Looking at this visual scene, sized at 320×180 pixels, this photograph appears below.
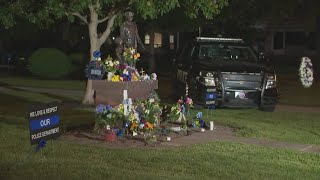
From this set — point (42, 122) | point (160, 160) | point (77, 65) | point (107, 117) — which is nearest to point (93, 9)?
point (107, 117)

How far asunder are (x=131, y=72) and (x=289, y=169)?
3.88 meters

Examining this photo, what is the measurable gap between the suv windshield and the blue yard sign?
805 centimetres

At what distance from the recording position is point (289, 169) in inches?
330

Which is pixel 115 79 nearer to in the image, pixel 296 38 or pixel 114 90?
pixel 114 90

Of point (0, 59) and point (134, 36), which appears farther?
point (0, 59)

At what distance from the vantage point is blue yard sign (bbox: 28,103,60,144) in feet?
25.6

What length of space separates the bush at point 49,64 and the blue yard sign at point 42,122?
21.3 meters


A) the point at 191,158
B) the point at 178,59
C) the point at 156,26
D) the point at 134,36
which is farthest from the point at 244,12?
the point at 191,158

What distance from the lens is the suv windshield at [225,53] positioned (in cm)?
1579

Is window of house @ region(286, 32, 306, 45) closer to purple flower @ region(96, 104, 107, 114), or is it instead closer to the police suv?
the police suv

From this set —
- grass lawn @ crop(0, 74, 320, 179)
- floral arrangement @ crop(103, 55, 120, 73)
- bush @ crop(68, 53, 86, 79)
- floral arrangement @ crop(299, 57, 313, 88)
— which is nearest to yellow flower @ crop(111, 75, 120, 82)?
floral arrangement @ crop(103, 55, 120, 73)

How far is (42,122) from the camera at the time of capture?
313 inches

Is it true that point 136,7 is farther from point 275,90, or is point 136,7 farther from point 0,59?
point 0,59

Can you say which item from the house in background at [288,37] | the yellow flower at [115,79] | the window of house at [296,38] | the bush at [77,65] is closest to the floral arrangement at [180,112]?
the yellow flower at [115,79]
